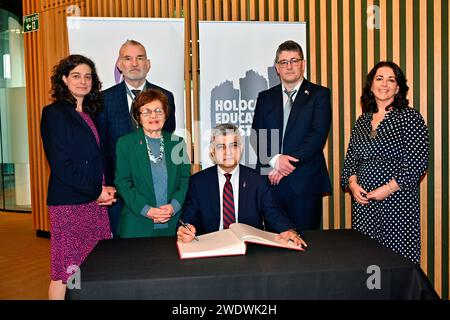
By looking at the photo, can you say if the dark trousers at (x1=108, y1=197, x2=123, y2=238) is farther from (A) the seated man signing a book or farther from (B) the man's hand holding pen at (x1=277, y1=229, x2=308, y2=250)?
(B) the man's hand holding pen at (x1=277, y1=229, x2=308, y2=250)

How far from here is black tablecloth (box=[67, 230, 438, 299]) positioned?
1.81m

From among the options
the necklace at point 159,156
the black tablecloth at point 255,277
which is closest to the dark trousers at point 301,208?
the necklace at point 159,156

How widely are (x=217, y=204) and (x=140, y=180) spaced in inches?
27.1

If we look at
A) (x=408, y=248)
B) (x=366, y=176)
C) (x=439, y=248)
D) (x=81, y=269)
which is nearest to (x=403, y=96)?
(x=366, y=176)

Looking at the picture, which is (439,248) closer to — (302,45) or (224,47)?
(302,45)

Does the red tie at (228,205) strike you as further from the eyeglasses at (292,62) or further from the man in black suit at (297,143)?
the eyeglasses at (292,62)

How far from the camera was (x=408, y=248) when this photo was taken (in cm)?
324

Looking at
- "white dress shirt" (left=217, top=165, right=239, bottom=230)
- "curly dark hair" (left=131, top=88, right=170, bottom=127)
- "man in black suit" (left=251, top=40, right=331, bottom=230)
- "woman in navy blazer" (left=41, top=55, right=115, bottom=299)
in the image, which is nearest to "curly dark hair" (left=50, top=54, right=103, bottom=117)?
"woman in navy blazer" (left=41, top=55, right=115, bottom=299)

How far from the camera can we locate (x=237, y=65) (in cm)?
435

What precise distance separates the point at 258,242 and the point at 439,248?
9.04 ft

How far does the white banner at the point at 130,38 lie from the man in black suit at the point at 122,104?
90mm

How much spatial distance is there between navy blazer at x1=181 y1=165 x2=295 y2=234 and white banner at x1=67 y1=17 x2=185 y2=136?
170 cm

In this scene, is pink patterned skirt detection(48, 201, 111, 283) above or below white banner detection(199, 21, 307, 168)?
below

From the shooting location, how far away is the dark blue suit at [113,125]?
386 cm
